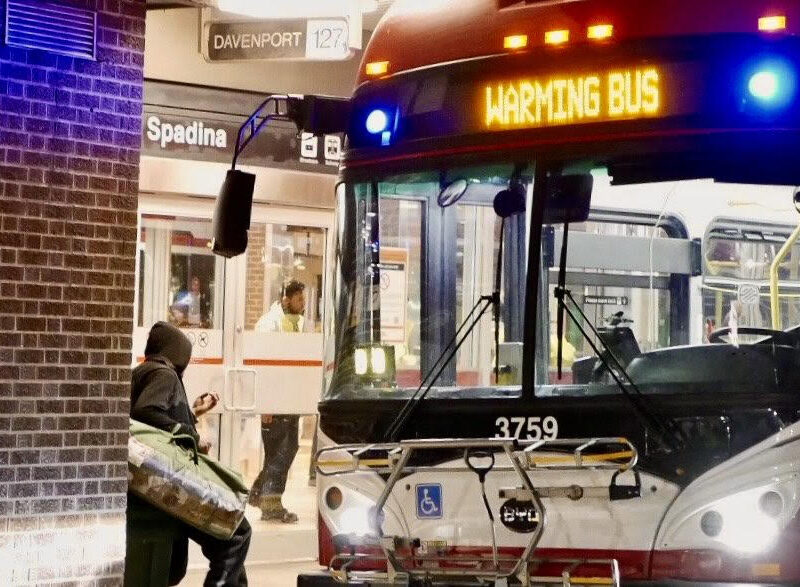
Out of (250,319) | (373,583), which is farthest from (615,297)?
(250,319)

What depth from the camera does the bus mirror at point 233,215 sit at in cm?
775

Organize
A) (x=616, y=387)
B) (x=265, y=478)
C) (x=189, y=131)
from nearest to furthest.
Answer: (x=616, y=387) < (x=189, y=131) < (x=265, y=478)

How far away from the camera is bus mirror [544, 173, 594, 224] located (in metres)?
7.05

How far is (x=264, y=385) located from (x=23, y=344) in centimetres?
535

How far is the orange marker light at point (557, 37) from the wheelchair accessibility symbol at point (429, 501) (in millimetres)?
1876

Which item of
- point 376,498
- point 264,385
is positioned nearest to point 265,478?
point 264,385

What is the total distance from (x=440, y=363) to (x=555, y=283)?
2.04 feet

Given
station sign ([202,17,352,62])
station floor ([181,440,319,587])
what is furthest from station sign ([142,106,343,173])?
station floor ([181,440,319,587])

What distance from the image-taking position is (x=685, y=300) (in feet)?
23.3

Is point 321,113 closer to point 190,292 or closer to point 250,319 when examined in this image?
point 190,292

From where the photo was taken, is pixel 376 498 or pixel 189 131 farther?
pixel 189 131

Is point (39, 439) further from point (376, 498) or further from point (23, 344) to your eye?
point (376, 498)

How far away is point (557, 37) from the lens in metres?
7.11

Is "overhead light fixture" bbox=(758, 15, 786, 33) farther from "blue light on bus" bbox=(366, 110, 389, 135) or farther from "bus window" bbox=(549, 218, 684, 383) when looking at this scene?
"blue light on bus" bbox=(366, 110, 389, 135)
